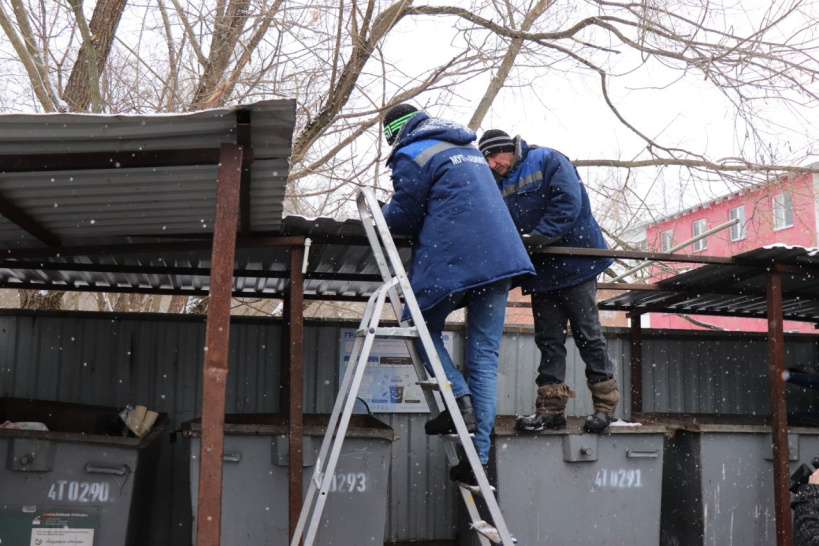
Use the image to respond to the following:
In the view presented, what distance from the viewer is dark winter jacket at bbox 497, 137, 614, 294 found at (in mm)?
4387

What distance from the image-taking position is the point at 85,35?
6715 millimetres

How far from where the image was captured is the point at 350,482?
4.23m

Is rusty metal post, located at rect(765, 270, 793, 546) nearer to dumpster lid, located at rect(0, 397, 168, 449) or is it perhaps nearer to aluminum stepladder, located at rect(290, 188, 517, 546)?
aluminum stepladder, located at rect(290, 188, 517, 546)

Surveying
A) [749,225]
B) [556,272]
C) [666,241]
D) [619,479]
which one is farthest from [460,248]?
[666,241]

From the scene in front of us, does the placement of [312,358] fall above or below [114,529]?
above

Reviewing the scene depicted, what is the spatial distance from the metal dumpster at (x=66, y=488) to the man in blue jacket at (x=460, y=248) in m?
1.87

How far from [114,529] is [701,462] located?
12.2 ft

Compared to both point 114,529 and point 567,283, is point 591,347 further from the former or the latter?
point 114,529

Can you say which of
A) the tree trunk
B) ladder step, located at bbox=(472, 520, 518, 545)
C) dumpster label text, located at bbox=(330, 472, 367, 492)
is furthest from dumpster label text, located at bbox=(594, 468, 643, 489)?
the tree trunk

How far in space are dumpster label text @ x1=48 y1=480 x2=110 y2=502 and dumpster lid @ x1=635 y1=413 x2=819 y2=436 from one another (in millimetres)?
3521

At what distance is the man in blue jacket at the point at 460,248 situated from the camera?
3455mm

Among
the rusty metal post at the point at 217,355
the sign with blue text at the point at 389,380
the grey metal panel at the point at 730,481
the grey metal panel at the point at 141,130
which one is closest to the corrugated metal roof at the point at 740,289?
the grey metal panel at the point at 730,481

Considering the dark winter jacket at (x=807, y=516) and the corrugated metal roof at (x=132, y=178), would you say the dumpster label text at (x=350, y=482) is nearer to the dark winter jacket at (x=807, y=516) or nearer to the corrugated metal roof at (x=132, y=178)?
the corrugated metal roof at (x=132, y=178)

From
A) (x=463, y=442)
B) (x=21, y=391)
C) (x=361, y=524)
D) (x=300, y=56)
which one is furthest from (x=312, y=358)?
(x=300, y=56)
